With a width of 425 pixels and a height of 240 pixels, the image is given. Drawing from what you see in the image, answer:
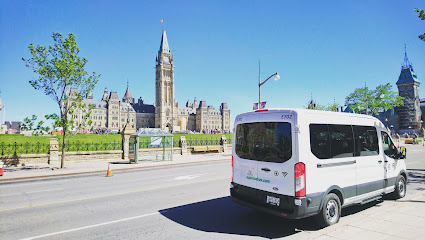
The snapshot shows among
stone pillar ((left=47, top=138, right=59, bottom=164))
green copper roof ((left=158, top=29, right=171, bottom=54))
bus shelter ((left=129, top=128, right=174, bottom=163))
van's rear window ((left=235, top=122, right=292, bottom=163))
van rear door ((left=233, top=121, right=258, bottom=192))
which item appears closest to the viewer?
van's rear window ((left=235, top=122, right=292, bottom=163))

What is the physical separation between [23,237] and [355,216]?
24.7 feet

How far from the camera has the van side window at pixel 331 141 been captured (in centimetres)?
515

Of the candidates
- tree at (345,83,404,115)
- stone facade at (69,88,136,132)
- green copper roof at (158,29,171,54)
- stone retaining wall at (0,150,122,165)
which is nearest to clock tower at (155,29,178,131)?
green copper roof at (158,29,171,54)

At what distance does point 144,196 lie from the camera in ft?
27.6

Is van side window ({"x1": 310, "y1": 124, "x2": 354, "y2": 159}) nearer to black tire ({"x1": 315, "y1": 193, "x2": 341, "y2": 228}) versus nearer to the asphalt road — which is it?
black tire ({"x1": 315, "y1": 193, "x2": 341, "y2": 228})

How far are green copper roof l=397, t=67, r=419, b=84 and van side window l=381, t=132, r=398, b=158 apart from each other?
130 meters

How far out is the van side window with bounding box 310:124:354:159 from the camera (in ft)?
16.9

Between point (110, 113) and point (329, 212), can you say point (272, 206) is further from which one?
point (110, 113)

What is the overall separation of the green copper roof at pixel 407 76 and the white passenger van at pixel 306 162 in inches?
5173

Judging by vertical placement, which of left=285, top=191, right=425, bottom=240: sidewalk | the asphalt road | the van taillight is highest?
the van taillight

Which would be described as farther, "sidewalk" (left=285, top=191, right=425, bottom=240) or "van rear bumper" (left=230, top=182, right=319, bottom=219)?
"van rear bumper" (left=230, top=182, right=319, bottom=219)

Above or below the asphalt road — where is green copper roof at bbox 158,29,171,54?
above

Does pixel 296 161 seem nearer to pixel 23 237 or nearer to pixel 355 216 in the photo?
pixel 355 216

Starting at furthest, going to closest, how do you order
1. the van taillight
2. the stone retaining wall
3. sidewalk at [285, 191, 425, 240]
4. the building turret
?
1. the building turret
2. the stone retaining wall
3. the van taillight
4. sidewalk at [285, 191, 425, 240]
